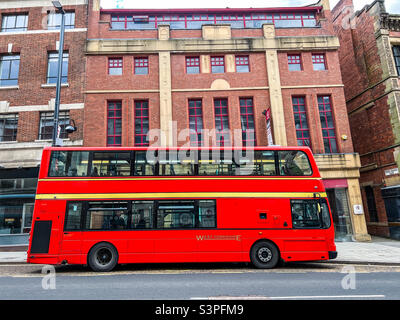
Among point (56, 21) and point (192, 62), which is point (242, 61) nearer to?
point (192, 62)

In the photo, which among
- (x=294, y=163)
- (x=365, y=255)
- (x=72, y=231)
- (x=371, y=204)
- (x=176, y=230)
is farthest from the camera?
(x=371, y=204)

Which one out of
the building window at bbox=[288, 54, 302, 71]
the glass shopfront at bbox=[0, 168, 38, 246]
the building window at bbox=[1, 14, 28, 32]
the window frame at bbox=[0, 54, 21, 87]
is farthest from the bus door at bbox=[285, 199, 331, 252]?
the building window at bbox=[1, 14, 28, 32]

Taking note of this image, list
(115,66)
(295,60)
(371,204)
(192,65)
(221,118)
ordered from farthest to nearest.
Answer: (371,204), (295,60), (192,65), (115,66), (221,118)

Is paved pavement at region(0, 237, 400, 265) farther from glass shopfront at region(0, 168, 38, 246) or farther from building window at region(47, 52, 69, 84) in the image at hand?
building window at region(47, 52, 69, 84)

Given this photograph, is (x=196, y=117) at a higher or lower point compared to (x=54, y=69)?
lower

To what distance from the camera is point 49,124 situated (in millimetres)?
16297

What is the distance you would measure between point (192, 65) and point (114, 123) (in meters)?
6.31

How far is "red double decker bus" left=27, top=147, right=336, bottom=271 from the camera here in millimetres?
8867

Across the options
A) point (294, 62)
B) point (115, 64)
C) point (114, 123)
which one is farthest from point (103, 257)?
point (294, 62)

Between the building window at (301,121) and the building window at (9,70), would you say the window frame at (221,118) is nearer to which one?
the building window at (301,121)

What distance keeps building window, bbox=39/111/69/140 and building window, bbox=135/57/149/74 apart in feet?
17.1

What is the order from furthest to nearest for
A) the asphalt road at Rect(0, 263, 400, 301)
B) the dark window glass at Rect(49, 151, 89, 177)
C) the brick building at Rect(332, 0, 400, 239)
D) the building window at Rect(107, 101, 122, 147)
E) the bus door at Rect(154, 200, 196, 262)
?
1. the brick building at Rect(332, 0, 400, 239)
2. the building window at Rect(107, 101, 122, 147)
3. the dark window glass at Rect(49, 151, 89, 177)
4. the bus door at Rect(154, 200, 196, 262)
5. the asphalt road at Rect(0, 263, 400, 301)

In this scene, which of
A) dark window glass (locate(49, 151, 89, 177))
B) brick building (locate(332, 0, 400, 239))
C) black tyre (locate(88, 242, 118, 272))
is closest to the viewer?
black tyre (locate(88, 242, 118, 272))

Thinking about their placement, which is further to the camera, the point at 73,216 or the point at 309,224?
the point at 309,224
